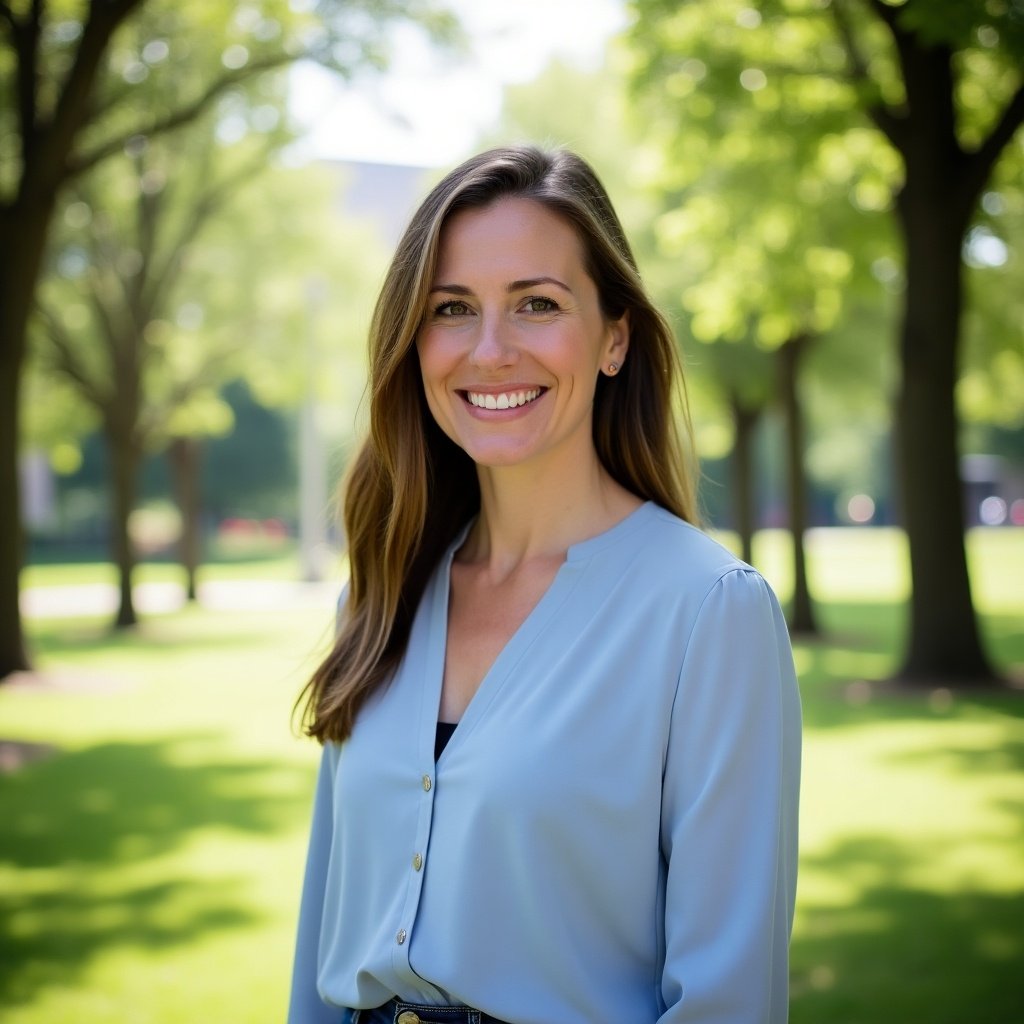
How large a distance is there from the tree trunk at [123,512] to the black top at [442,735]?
1828 centimetres

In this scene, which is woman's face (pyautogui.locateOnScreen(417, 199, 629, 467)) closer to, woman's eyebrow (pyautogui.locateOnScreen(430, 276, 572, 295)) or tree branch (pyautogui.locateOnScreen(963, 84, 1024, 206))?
woman's eyebrow (pyautogui.locateOnScreen(430, 276, 572, 295))

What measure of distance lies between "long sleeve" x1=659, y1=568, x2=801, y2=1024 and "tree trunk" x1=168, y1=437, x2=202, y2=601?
78.9 ft

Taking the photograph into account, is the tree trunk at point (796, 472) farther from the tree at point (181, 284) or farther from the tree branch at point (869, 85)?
the tree at point (181, 284)

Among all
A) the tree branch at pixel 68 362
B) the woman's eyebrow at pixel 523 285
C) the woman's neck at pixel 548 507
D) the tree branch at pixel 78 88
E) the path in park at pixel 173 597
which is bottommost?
the path in park at pixel 173 597

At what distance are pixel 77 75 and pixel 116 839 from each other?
6345mm

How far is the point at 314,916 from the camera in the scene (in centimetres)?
258

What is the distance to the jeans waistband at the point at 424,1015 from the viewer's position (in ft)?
6.88

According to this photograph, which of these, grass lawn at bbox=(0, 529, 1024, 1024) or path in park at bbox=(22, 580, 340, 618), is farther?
path in park at bbox=(22, 580, 340, 618)

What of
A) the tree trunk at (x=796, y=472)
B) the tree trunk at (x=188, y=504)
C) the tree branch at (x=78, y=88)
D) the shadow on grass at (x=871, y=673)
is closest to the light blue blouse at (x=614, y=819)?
the shadow on grass at (x=871, y=673)

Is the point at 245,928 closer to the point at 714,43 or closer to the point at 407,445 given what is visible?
the point at 407,445

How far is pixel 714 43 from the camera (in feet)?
39.5

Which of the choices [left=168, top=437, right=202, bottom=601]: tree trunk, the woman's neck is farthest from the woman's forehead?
[left=168, top=437, right=202, bottom=601]: tree trunk

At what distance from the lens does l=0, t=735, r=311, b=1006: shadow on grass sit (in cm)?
546

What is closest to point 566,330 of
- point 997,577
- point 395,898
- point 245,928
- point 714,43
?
point 395,898
